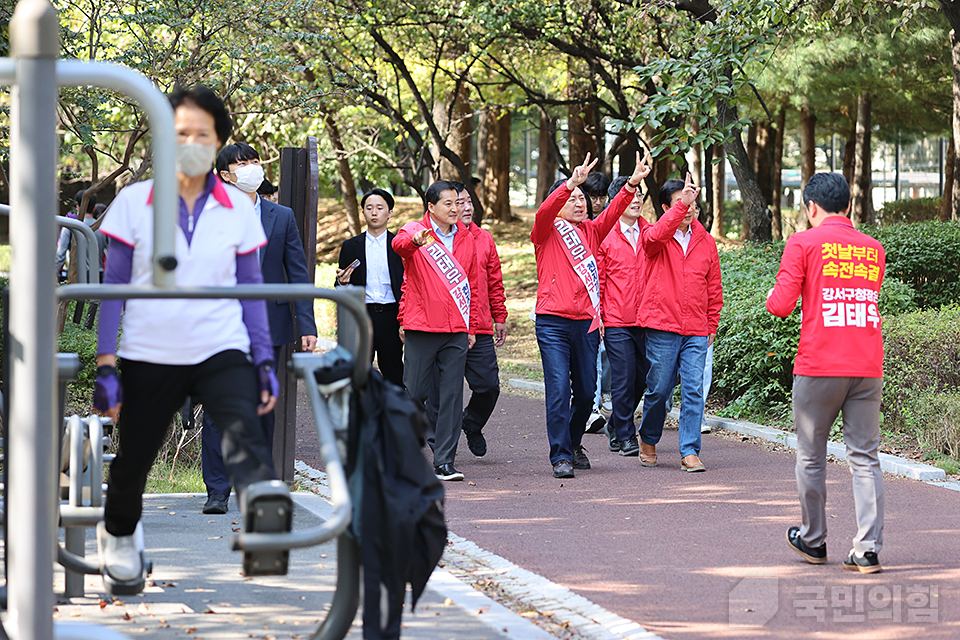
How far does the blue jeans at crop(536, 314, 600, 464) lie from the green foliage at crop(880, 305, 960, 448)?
2.44 m

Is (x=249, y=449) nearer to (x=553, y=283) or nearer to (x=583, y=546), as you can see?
(x=583, y=546)

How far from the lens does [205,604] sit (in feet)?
15.0

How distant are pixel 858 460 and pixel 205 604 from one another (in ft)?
9.77

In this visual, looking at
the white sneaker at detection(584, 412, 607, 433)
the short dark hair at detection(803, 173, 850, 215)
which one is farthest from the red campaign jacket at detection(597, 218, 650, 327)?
the short dark hair at detection(803, 173, 850, 215)

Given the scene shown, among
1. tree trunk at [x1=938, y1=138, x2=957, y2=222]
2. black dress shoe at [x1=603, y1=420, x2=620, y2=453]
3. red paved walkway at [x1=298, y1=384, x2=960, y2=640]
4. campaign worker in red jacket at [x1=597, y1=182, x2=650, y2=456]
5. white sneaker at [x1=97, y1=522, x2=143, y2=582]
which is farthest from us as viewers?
tree trunk at [x1=938, y1=138, x2=957, y2=222]

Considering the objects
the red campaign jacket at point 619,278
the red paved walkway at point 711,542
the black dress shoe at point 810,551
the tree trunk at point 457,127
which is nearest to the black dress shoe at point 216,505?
the red paved walkway at point 711,542

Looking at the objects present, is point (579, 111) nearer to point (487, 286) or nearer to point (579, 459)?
point (487, 286)

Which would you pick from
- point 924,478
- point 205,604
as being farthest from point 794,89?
point 205,604

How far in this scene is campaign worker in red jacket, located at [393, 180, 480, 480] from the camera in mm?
7398

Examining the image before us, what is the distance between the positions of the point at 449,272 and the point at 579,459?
1.68 m

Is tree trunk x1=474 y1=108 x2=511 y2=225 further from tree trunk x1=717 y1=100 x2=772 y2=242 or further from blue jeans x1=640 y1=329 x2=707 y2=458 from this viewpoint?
blue jeans x1=640 y1=329 x2=707 y2=458

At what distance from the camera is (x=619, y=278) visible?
27.2 ft

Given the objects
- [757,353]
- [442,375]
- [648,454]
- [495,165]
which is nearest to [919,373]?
[757,353]

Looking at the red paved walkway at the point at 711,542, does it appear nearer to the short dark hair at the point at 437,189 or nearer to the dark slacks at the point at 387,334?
the dark slacks at the point at 387,334
